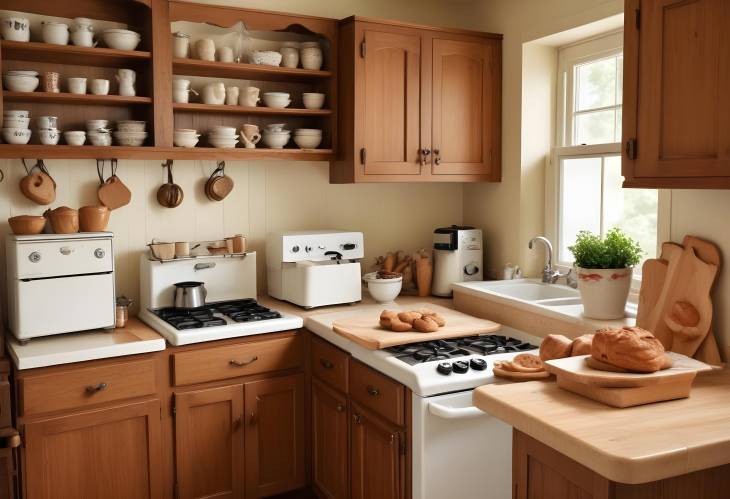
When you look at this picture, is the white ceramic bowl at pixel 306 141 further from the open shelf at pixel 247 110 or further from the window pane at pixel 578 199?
the window pane at pixel 578 199

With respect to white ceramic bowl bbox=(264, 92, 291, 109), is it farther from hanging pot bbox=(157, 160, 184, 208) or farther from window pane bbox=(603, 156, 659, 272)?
window pane bbox=(603, 156, 659, 272)

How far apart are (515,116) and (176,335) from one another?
6.46 ft

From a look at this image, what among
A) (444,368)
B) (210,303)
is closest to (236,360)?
(210,303)

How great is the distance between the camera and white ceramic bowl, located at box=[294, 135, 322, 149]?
3.41 meters

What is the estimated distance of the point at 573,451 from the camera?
1658 millimetres

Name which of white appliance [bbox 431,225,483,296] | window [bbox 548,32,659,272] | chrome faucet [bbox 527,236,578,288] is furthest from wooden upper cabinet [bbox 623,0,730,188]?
white appliance [bbox 431,225,483,296]

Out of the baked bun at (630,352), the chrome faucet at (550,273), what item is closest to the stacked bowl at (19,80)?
the chrome faucet at (550,273)

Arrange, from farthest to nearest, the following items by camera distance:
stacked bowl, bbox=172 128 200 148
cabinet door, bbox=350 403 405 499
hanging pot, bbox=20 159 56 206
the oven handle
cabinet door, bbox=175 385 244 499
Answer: stacked bowl, bbox=172 128 200 148
hanging pot, bbox=20 159 56 206
cabinet door, bbox=175 385 244 499
cabinet door, bbox=350 403 405 499
the oven handle

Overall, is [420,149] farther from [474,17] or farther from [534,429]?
[534,429]

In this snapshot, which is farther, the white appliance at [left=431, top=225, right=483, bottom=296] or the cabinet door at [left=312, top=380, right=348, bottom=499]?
the white appliance at [left=431, top=225, right=483, bottom=296]

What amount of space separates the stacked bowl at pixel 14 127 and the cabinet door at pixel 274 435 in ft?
4.40

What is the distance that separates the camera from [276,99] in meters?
3.33

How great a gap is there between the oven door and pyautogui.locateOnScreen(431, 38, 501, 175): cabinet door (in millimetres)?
1493

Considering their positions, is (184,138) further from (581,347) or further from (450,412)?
(581,347)
